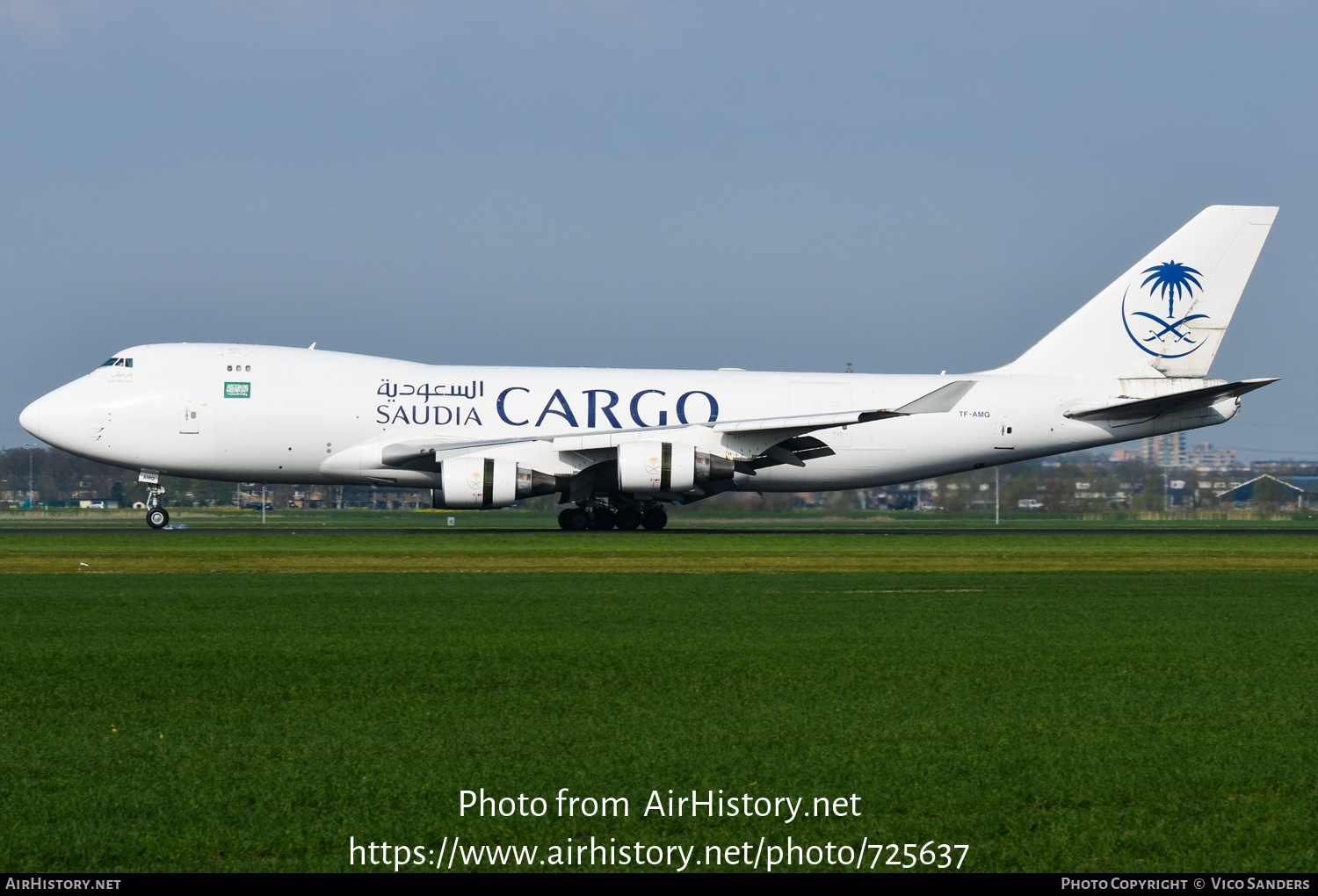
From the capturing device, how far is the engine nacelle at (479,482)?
101 feet

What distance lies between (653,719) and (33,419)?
1144 inches

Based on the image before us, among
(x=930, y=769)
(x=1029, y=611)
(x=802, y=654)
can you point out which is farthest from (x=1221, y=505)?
(x=930, y=769)

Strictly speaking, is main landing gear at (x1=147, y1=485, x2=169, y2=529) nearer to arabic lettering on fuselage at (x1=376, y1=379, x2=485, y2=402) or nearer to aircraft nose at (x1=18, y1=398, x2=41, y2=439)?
aircraft nose at (x1=18, y1=398, x2=41, y2=439)

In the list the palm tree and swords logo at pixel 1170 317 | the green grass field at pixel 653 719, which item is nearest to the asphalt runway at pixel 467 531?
the palm tree and swords logo at pixel 1170 317

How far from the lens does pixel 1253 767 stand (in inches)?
275

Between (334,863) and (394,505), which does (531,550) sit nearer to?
(334,863)

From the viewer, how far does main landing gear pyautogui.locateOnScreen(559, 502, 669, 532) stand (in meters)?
34.2

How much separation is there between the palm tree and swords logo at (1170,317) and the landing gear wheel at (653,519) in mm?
13766

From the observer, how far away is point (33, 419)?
33000 mm

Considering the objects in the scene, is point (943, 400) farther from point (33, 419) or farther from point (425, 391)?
point (33, 419)

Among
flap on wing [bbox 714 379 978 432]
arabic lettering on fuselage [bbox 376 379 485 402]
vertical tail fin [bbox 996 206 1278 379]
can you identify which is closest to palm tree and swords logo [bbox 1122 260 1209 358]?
vertical tail fin [bbox 996 206 1278 379]

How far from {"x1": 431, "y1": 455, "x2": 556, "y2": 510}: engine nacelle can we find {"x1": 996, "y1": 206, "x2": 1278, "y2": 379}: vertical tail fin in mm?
15806

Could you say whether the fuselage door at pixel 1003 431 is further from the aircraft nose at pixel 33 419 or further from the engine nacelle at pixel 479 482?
the aircraft nose at pixel 33 419

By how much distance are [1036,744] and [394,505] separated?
198 feet
